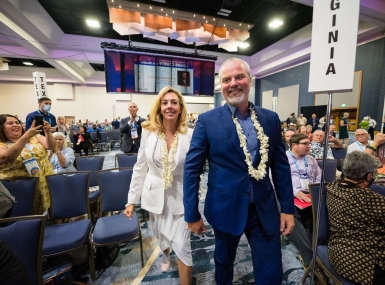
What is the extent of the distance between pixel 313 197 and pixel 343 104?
9.21 metres

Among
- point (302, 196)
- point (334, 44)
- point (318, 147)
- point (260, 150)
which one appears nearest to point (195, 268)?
point (302, 196)

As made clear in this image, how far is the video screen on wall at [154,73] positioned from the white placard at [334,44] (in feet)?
18.0

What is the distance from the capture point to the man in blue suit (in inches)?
43.6

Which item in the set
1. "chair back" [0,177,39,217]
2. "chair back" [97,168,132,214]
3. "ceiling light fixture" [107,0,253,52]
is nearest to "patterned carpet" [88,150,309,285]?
"chair back" [97,168,132,214]

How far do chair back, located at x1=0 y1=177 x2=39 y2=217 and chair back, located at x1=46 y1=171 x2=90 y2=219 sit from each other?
0.55ft

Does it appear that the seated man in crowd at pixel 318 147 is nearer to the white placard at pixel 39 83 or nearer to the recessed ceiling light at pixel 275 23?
the recessed ceiling light at pixel 275 23

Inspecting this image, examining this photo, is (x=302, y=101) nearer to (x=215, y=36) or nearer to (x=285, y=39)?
(x=285, y=39)

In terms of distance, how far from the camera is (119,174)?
91.2 inches

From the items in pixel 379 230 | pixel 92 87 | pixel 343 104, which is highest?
pixel 92 87

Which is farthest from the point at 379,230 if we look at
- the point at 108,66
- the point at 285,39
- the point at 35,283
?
the point at 285,39

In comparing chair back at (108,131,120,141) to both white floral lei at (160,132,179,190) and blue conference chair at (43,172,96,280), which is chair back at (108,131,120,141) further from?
white floral lei at (160,132,179,190)

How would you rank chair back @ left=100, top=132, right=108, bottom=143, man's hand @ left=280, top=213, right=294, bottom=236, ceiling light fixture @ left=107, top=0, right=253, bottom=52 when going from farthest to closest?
chair back @ left=100, top=132, right=108, bottom=143
ceiling light fixture @ left=107, top=0, right=253, bottom=52
man's hand @ left=280, top=213, right=294, bottom=236

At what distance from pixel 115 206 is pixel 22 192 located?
0.91 metres

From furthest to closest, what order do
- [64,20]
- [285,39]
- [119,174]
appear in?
1. [285,39]
2. [64,20]
3. [119,174]
